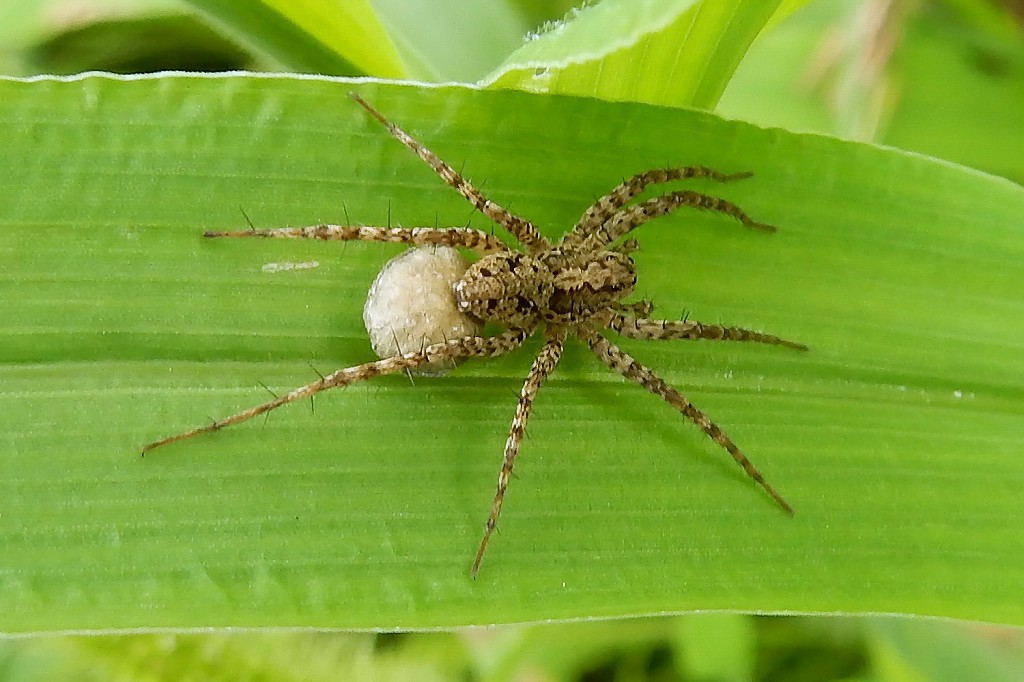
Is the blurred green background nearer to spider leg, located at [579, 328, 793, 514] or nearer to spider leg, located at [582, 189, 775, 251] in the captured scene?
spider leg, located at [582, 189, 775, 251]

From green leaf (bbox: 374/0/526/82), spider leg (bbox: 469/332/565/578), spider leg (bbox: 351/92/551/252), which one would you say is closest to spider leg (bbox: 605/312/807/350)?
spider leg (bbox: 469/332/565/578)

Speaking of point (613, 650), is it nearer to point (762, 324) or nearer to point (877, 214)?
point (762, 324)

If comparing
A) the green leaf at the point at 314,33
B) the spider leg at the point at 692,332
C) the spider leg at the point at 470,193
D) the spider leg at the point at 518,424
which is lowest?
the spider leg at the point at 518,424

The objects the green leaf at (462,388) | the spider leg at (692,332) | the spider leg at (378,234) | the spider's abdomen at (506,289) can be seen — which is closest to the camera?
the green leaf at (462,388)

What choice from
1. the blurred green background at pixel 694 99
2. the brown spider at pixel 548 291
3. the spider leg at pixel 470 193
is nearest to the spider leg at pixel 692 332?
the brown spider at pixel 548 291

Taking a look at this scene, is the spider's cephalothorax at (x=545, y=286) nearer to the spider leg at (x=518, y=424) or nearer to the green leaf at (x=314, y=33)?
the spider leg at (x=518, y=424)

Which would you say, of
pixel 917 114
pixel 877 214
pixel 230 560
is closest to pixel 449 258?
pixel 230 560

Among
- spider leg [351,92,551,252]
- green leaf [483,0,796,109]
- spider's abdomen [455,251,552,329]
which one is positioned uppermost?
green leaf [483,0,796,109]
